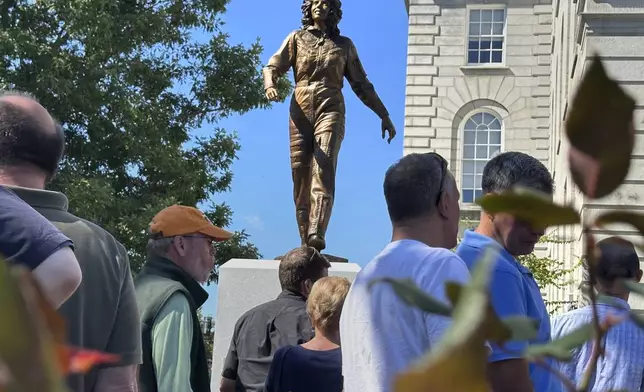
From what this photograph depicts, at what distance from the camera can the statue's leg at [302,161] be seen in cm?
635

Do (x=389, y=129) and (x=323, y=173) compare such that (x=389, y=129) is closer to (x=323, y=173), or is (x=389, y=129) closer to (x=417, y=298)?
(x=323, y=173)

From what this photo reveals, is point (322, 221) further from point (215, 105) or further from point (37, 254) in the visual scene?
point (215, 105)

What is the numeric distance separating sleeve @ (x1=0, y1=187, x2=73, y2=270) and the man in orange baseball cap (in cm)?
105

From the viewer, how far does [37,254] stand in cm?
164

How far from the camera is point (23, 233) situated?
1.63 metres

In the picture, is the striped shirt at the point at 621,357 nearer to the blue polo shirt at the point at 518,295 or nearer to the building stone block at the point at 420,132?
the blue polo shirt at the point at 518,295

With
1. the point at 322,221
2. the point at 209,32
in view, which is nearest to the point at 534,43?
the point at 209,32

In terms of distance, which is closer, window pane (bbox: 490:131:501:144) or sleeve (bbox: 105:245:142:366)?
sleeve (bbox: 105:245:142:366)

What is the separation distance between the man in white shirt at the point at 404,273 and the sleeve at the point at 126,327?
47 cm

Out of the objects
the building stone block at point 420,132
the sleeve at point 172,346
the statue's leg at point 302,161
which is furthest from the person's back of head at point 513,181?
the building stone block at point 420,132

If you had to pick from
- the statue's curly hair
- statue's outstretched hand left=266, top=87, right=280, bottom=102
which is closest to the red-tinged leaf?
statue's outstretched hand left=266, top=87, right=280, bottom=102

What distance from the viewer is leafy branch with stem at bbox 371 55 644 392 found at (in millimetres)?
274

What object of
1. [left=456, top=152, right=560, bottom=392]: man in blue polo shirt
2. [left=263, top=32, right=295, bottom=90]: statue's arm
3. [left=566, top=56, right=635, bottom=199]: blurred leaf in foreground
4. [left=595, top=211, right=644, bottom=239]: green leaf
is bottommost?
[left=456, top=152, right=560, bottom=392]: man in blue polo shirt

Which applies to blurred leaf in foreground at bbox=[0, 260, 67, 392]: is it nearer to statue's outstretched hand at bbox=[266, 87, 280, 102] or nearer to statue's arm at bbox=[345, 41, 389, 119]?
statue's outstretched hand at bbox=[266, 87, 280, 102]
